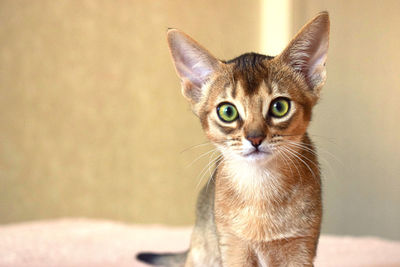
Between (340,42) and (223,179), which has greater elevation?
(340,42)

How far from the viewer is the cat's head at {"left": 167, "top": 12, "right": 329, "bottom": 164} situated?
54.4 inches

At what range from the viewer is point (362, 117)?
3.07 meters

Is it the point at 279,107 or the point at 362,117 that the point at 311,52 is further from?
the point at 362,117

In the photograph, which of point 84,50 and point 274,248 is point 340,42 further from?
point 274,248

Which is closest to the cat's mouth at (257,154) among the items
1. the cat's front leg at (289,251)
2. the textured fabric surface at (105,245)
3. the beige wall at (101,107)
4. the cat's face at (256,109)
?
the cat's face at (256,109)

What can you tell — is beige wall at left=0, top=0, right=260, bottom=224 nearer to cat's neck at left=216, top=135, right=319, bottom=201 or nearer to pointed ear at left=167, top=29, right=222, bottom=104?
pointed ear at left=167, top=29, right=222, bottom=104

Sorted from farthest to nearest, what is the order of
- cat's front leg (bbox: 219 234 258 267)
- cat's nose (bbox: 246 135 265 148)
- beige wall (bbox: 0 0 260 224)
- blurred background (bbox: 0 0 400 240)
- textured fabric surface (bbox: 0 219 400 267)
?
1. beige wall (bbox: 0 0 260 224)
2. blurred background (bbox: 0 0 400 240)
3. textured fabric surface (bbox: 0 219 400 267)
4. cat's front leg (bbox: 219 234 258 267)
5. cat's nose (bbox: 246 135 265 148)

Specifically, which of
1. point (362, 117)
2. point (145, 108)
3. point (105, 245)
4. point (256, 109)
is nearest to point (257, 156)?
point (256, 109)

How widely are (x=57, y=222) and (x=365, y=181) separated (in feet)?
6.55

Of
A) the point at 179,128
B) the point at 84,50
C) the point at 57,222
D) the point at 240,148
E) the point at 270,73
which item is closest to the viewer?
the point at 240,148

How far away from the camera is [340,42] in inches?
122

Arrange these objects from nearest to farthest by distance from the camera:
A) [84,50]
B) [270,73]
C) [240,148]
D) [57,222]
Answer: [240,148] → [270,73] → [57,222] → [84,50]

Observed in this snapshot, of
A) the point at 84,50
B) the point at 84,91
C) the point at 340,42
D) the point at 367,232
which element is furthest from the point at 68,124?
the point at 367,232

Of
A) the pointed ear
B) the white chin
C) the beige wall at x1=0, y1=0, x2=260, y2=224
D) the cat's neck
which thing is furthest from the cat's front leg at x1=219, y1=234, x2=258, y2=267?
the beige wall at x1=0, y1=0, x2=260, y2=224
